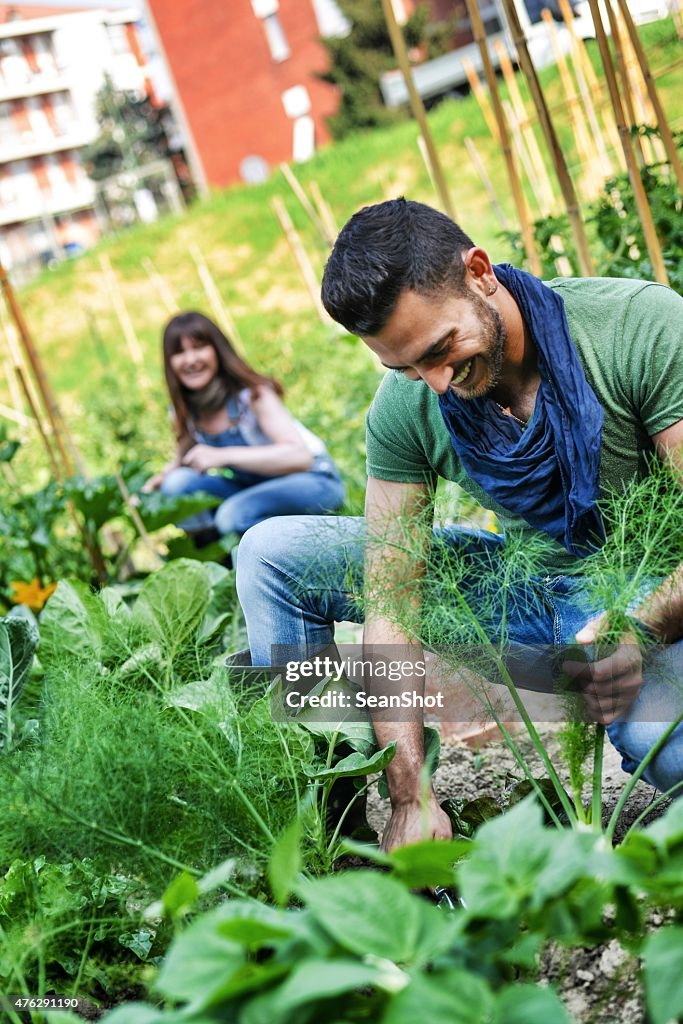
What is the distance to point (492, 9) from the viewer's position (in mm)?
22500

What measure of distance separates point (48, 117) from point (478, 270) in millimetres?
44863

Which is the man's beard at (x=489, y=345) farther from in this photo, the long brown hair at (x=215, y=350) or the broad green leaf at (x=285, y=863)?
the long brown hair at (x=215, y=350)

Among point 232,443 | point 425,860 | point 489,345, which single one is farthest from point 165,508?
point 425,860

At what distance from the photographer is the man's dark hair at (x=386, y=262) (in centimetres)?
156

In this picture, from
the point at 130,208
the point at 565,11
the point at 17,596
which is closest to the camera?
the point at 17,596

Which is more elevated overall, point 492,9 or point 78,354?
point 492,9

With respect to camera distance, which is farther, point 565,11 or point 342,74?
point 342,74

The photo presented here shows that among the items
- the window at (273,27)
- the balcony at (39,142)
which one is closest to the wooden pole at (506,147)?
the window at (273,27)

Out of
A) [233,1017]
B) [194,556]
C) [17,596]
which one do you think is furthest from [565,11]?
[233,1017]

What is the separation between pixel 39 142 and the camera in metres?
41.7

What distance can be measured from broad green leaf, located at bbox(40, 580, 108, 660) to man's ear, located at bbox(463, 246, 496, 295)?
1.02 meters

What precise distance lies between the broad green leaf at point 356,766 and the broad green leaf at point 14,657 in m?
0.58

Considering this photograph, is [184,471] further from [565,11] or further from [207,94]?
[207,94]

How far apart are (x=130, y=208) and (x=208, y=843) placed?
35.9 metres
